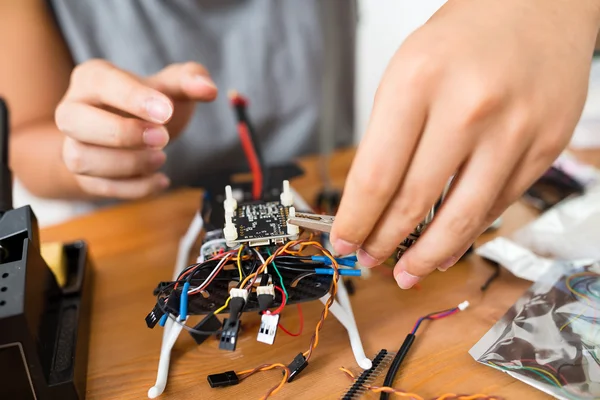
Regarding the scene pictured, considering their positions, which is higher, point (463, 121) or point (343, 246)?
point (463, 121)

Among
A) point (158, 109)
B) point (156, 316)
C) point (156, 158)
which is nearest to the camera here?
point (156, 316)

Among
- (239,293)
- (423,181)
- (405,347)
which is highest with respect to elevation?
(423,181)

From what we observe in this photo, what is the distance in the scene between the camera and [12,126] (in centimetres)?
85

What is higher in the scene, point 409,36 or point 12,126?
point 409,36

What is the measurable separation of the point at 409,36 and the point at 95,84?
41 cm

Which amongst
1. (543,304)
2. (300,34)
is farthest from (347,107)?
(543,304)

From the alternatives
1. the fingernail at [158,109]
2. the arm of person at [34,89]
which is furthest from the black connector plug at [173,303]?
the arm of person at [34,89]

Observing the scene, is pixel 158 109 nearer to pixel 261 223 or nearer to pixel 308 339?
pixel 261 223

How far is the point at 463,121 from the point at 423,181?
55mm

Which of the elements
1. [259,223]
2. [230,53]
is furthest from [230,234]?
[230,53]

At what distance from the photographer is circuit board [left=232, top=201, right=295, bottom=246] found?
0.46 metres

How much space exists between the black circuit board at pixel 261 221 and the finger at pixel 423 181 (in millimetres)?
103

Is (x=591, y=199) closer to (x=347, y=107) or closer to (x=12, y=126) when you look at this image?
(x=347, y=107)

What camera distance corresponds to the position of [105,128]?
0.58 metres
